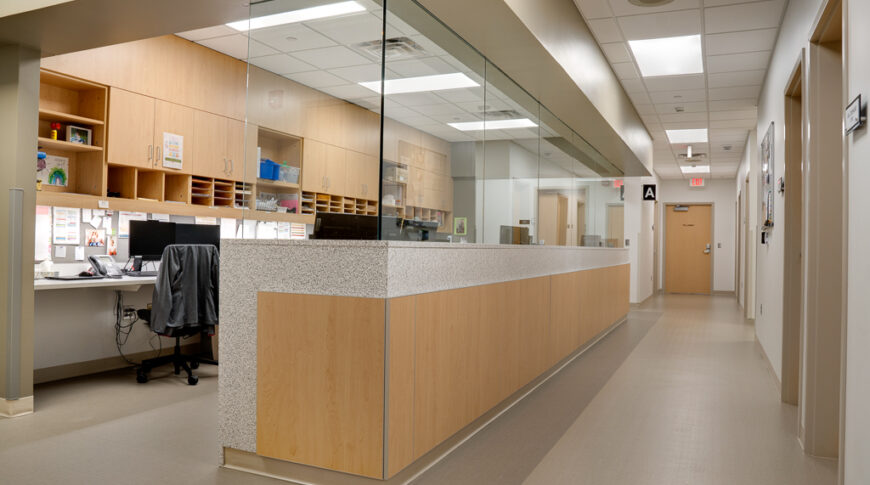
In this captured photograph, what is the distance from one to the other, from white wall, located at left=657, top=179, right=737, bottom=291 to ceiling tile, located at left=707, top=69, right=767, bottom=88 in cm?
820

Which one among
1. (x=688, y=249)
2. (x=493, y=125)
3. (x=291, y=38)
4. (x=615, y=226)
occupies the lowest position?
(x=688, y=249)

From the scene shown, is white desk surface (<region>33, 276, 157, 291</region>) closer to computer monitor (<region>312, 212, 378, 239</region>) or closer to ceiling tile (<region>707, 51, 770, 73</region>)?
computer monitor (<region>312, 212, 378, 239</region>)

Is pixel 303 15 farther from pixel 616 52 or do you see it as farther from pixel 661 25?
pixel 616 52

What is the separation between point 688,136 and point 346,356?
843cm

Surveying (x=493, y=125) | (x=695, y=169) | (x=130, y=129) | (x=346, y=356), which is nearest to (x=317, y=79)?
(x=493, y=125)

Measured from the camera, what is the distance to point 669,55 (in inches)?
217

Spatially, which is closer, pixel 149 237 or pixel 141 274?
pixel 141 274

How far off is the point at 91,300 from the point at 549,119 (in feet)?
13.4

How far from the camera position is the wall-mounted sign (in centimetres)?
192

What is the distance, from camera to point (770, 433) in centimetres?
332

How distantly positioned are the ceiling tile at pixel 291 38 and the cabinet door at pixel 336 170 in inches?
20.3

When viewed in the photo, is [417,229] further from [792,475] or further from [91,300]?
[91,300]

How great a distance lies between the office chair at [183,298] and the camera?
4.35 metres

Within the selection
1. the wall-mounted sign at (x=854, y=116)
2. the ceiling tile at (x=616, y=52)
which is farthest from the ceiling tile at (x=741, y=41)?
the wall-mounted sign at (x=854, y=116)
